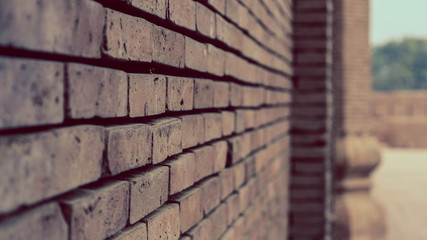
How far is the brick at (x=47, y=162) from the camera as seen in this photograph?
2.18ft

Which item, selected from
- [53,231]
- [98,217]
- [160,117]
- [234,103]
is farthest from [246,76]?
[53,231]

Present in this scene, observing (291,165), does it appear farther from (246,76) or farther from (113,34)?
(113,34)

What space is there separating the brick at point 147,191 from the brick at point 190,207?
10 centimetres

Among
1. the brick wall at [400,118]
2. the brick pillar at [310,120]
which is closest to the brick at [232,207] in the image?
the brick pillar at [310,120]

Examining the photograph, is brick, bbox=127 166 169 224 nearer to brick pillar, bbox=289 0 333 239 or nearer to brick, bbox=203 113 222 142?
brick, bbox=203 113 222 142

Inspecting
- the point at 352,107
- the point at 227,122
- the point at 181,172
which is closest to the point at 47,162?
the point at 181,172

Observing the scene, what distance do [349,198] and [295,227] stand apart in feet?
12.9

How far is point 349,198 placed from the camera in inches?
313

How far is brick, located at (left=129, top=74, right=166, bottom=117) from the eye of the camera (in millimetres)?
1064

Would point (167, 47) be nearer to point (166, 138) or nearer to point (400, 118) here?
point (166, 138)

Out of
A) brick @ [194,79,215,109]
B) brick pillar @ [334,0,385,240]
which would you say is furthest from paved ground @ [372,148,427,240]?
brick @ [194,79,215,109]

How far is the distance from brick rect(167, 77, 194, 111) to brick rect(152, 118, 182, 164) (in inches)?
1.7

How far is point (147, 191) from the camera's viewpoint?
1.12 metres

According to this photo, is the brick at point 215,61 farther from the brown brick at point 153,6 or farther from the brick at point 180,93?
the brown brick at point 153,6
